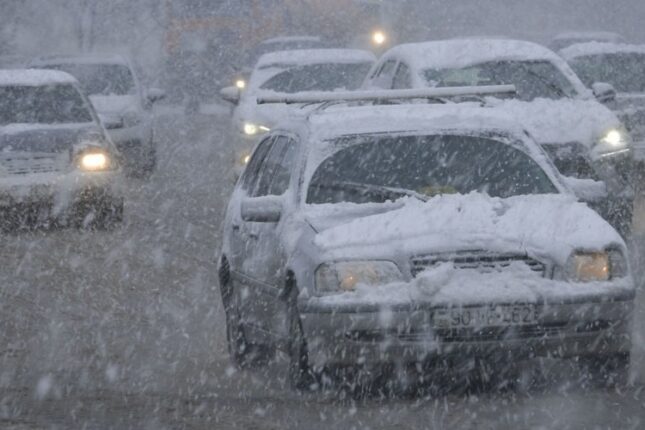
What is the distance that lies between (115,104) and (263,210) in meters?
14.3

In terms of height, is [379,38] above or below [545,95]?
above

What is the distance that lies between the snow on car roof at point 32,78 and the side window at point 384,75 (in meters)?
3.15

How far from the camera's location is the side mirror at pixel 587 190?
8656 millimetres

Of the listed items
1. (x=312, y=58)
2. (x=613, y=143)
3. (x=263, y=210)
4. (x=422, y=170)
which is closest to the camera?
(x=263, y=210)

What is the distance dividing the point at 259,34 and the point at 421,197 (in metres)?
30.5

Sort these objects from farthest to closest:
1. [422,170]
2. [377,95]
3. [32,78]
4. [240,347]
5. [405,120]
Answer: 1. [32,78]
2. [377,95]
3. [240,347]
4. [405,120]
5. [422,170]

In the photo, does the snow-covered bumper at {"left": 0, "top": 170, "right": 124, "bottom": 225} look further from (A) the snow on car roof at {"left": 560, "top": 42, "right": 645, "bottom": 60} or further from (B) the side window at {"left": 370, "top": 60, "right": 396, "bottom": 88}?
(A) the snow on car roof at {"left": 560, "top": 42, "right": 645, "bottom": 60}

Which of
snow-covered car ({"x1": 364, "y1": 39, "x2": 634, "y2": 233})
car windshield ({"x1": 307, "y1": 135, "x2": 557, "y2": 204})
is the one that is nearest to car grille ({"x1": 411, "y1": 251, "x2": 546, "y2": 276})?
car windshield ({"x1": 307, "y1": 135, "x2": 557, "y2": 204})

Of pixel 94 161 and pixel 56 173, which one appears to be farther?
pixel 94 161

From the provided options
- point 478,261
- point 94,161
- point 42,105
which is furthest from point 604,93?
point 478,261

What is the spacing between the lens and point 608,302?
24.3 ft

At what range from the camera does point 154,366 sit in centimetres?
895

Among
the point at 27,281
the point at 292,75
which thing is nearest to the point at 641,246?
the point at 27,281

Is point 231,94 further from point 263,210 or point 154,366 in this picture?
point 263,210
